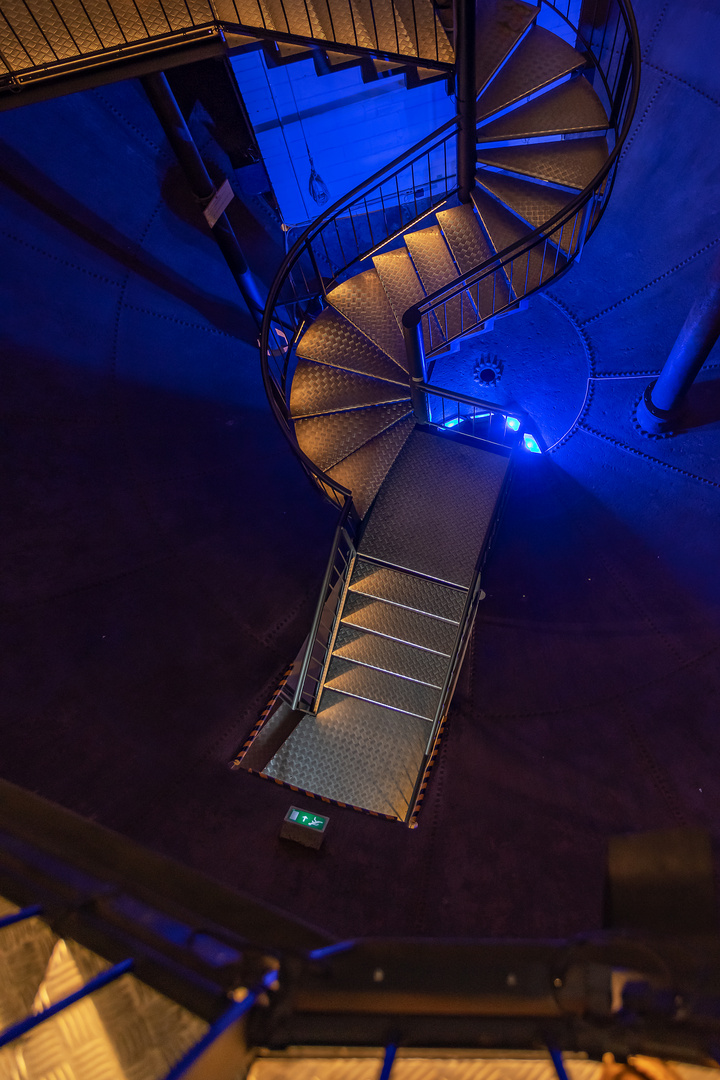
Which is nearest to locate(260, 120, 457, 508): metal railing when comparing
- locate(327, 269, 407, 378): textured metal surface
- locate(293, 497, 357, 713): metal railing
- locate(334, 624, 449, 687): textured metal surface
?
locate(327, 269, 407, 378): textured metal surface

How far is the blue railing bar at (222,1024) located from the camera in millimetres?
1444

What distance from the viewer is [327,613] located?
15.9 feet

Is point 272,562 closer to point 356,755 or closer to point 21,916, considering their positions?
point 356,755

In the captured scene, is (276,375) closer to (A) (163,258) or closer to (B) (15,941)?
(A) (163,258)

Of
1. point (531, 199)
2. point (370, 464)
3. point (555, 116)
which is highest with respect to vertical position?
point (555, 116)

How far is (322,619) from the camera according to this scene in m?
4.74

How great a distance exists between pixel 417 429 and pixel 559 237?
6.57ft

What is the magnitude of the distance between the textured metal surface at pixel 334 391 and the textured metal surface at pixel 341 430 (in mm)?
84

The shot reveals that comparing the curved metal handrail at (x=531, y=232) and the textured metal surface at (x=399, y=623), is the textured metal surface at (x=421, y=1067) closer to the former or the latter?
the textured metal surface at (x=399, y=623)

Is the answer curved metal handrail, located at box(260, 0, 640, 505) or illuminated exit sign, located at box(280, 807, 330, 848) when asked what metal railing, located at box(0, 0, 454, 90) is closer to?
curved metal handrail, located at box(260, 0, 640, 505)

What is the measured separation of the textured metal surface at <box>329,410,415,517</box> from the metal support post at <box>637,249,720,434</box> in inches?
84.5

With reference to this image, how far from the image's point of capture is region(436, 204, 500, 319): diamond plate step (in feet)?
17.5

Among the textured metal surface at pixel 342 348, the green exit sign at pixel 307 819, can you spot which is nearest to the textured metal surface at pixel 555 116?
the textured metal surface at pixel 342 348

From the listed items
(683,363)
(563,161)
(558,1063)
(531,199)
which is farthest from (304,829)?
(563,161)
